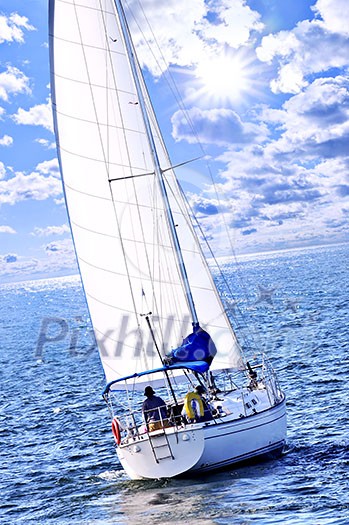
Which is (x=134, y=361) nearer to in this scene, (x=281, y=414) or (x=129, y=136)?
(x=281, y=414)

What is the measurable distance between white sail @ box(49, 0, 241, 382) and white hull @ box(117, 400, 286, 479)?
426 cm

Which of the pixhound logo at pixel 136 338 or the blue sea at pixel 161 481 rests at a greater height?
the pixhound logo at pixel 136 338

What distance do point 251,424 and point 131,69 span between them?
13.3 meters

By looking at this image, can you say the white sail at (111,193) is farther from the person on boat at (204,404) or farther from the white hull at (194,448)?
the white hull at (194,448)

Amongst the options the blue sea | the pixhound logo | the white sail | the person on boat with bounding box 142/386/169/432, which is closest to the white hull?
the blue sea

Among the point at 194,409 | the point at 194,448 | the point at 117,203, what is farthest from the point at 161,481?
the point at 117,203

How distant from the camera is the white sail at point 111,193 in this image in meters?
25.0

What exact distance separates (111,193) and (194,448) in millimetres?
9719

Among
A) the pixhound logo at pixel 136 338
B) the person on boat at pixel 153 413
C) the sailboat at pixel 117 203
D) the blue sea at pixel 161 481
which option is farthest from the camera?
the sailboat at pixel 117 203

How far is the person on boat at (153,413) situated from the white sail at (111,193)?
2.67 meters

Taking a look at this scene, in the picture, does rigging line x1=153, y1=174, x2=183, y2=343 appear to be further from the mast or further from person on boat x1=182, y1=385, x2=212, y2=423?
person on boat x1=182, y1=385, x2=212, y2=423

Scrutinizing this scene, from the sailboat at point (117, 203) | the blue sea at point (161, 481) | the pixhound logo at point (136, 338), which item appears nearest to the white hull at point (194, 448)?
the blue sea at point (161, 481)

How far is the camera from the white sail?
81.9 feet

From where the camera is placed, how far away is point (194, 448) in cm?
2066
